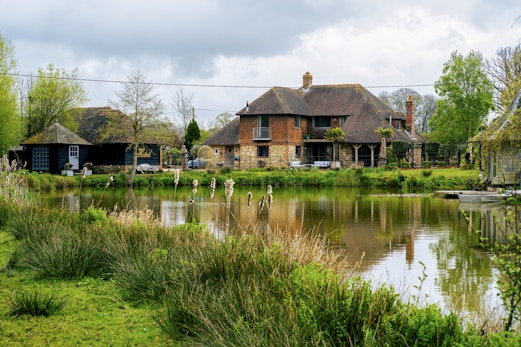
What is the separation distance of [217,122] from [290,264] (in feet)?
277

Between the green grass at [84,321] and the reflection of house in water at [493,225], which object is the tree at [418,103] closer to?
the reflection of house in water at [493,225]

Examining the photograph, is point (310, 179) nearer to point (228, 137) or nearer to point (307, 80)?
point (228, 137)

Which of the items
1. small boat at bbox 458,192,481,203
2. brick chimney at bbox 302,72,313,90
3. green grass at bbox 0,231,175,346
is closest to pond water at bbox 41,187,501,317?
small boat at bbox 458,192,481,203

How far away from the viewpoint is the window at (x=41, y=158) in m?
45.1

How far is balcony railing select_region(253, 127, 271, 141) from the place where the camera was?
49969 mm

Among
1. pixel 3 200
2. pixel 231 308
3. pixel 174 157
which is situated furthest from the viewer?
pixel 174 157

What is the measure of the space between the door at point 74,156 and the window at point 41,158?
1684 millimetres

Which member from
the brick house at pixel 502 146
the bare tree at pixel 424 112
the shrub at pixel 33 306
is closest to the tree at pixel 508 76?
the brick house at pixel 502 146

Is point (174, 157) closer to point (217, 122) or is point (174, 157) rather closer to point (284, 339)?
point (217, 122)

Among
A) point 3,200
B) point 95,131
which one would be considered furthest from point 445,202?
point 95,131

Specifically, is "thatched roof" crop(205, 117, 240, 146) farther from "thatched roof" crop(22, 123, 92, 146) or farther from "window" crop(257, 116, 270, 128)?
"thatched roof" crop(22, 123, 92, 146)

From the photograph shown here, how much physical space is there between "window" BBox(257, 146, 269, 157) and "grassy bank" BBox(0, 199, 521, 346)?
40005 mm

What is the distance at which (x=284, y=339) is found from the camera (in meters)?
4.85

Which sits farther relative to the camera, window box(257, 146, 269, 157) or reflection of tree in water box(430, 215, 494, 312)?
window box(257, 146, 269, 157)
